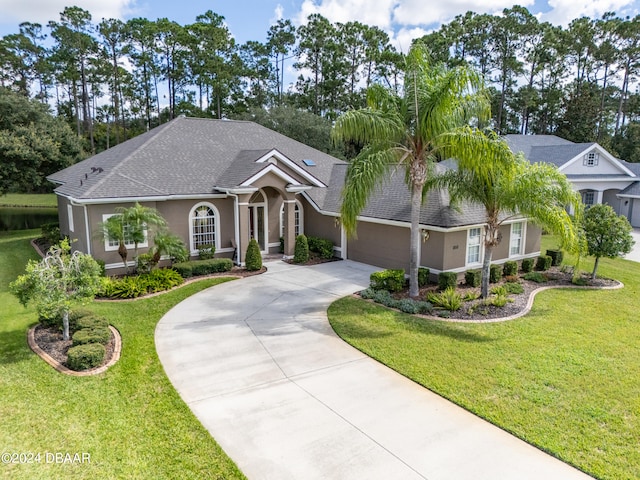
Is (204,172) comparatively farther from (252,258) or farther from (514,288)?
(514,288)

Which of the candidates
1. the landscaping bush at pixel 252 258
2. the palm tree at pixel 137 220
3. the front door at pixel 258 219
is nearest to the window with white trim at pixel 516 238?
the landscaping bush at pixel 252 258

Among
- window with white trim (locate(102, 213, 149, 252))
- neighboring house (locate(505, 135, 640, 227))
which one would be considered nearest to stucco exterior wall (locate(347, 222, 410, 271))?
window with white trim (locate(102, 213, 149, 252))

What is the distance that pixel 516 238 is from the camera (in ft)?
62.8

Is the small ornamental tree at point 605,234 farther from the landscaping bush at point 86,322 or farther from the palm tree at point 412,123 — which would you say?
the landscaping bush at point 86,322

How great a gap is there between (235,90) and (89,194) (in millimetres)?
36252

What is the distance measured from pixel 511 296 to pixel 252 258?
10223 mm

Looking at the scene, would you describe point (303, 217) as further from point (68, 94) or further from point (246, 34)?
point (68, 94)

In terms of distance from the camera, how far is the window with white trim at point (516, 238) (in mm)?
18938

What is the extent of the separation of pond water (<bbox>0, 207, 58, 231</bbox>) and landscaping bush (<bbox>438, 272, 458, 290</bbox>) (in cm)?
3215

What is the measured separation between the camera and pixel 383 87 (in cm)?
1403

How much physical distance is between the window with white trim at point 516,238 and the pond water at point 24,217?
3393cm

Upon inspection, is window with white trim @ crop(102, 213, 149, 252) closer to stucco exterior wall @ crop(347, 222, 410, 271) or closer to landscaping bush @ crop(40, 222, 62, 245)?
landscaping bush @ crop(40, 222, 62, 245)

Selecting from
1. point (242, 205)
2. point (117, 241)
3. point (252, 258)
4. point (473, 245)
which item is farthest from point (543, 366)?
point (117, 241)

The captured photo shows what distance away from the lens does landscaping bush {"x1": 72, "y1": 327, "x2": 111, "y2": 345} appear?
32.8 feet
